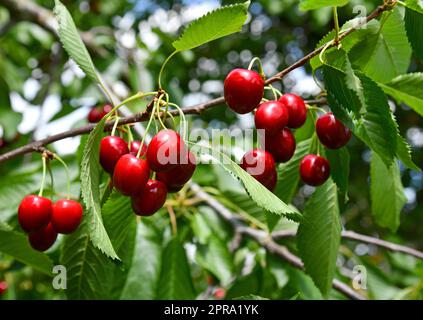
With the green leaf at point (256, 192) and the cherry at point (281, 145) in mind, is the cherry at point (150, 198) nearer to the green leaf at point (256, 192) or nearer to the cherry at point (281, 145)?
the green leaf at point (256, 192)

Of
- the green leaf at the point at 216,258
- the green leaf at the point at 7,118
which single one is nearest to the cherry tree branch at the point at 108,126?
the green leaf at the point at 216,258

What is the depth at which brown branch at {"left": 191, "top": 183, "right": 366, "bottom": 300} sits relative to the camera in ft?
6.15

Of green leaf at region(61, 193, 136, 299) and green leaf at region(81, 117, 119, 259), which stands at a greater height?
green leaf at region(81, 117, 119, 259)

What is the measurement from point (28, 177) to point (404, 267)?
273cm

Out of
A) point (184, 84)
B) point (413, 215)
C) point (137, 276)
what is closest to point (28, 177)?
point (137, 276)

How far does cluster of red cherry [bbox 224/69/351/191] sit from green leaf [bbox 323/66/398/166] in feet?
0.36

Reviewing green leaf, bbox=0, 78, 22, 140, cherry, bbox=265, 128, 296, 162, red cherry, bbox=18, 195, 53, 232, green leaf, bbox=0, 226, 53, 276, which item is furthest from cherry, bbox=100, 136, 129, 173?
green leaf, bbox=0, 78, 22, 140

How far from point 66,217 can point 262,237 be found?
986 millimetres

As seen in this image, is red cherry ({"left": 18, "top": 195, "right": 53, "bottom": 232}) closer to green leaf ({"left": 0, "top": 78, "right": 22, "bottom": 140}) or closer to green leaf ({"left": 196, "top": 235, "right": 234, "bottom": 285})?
green leaf ({"left": 196, "top": 235, "right": 234, "bottom": 285})

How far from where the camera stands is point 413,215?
25.1 ft

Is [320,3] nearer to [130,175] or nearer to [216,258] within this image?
[130,175]

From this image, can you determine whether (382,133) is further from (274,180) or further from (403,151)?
(274,180)

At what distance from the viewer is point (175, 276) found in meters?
1.93

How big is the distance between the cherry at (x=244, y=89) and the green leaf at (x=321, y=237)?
1.61 ft
